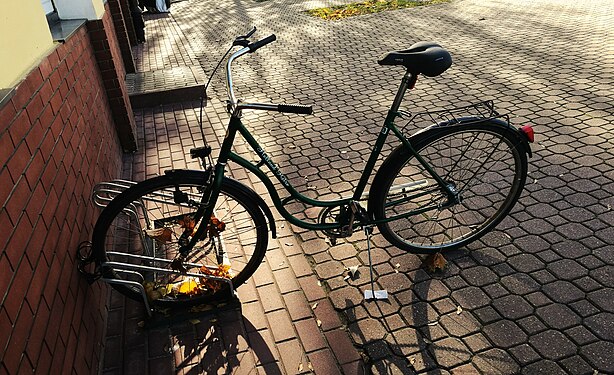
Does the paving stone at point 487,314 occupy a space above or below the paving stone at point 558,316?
below

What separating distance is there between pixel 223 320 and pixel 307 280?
611 millimetres

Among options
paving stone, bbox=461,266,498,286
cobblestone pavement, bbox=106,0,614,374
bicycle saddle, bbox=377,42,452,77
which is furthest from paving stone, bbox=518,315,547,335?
bicycle saddle, bbox=377,42,452,77

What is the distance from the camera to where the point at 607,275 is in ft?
9.50

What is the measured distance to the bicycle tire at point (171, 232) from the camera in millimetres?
2461

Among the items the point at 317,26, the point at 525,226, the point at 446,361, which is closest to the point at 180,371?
the point at 446,361

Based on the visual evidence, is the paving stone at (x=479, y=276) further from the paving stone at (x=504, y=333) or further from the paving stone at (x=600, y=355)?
the paving stone at (x=600, y=355)

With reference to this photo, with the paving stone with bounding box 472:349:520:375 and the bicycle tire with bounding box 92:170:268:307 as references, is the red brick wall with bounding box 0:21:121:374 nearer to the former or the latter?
the bicycle tire with bounding box 92:170:268:307

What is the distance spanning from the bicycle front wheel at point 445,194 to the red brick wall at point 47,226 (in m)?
1.73

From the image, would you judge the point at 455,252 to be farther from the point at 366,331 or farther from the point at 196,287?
the point at 196,287

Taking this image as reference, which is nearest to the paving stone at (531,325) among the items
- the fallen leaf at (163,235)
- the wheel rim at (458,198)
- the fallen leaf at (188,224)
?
the wheel rim at (458,198)

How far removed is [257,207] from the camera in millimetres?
2635

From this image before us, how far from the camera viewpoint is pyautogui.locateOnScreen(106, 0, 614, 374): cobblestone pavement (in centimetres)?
253

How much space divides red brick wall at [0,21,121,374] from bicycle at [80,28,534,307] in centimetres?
18

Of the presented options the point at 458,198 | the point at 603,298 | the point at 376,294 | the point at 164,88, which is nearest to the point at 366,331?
the point at 376,294
